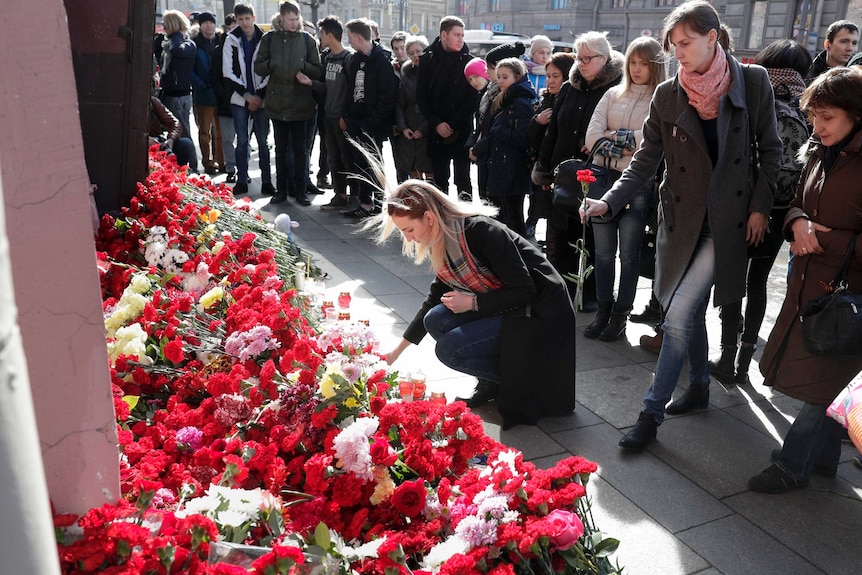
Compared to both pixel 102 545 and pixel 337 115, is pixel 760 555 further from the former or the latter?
pixel 337 115

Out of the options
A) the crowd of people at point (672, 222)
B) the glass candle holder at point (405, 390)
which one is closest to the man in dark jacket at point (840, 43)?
the crowd of people at point (672, 222)

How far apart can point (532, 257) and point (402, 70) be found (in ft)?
16.6

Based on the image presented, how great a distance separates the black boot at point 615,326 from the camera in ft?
15.8

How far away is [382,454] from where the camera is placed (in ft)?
6.42

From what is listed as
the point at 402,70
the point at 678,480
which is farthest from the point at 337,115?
the point at 678,480

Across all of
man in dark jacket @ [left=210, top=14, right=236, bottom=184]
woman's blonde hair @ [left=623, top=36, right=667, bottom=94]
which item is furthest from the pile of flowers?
man in dark jacket @ [left=210, top=14, right=236, bottom=184]

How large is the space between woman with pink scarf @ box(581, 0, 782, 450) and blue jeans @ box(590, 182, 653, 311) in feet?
3.87

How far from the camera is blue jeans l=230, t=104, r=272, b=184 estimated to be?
349 inches

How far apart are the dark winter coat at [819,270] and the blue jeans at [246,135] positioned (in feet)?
22.2

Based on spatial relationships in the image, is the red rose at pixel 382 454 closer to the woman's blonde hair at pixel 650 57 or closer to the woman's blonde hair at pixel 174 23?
the woman's blonde hair at pixel 650 57

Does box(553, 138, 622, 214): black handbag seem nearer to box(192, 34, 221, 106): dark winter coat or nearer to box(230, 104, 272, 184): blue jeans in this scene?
box(230, 104, 272, 184): blue jeans

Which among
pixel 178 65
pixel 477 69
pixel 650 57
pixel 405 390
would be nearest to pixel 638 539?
pixel 405 390

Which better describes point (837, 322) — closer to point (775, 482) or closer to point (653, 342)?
point (775, 482)

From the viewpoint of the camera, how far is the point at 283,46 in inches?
328
